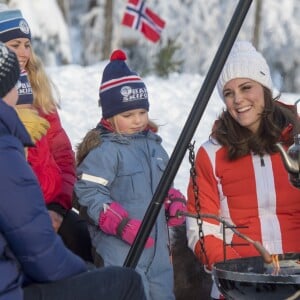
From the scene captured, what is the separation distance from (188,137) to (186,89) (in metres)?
10.1

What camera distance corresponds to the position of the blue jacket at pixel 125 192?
4.64 m

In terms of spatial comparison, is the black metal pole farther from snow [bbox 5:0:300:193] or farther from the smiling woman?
snow [bbox 5:0:300:193]

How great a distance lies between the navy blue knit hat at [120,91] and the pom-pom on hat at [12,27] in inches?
20.8

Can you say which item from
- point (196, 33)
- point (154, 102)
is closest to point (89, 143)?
point (154, 102)

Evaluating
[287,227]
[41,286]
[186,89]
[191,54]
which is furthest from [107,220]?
[191,54]

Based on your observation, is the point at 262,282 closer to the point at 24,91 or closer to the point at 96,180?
the point at 96,180

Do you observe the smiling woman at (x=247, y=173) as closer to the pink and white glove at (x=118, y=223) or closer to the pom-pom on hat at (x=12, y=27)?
the pink and white glove at (x=118, y=223)

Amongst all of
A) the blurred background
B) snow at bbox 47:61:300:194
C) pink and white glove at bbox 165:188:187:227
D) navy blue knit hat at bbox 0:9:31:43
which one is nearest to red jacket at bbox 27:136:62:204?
pink and white glove at bbox 165:188:187:227

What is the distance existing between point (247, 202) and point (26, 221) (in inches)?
62.2

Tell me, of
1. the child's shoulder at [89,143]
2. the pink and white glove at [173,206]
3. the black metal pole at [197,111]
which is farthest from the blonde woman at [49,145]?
the black metal pole at [197,111]

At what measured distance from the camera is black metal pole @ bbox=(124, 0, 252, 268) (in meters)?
3.77

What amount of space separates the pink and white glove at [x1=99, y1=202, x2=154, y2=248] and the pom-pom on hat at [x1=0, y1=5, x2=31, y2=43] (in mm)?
1177

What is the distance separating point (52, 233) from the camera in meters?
3.27

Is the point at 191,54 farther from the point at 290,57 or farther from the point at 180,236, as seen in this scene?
the point at 180,236
